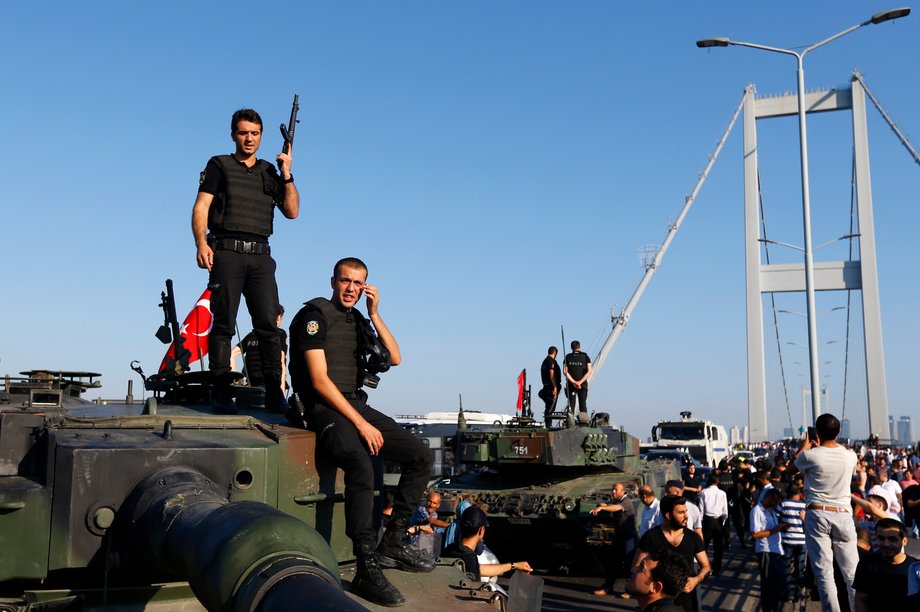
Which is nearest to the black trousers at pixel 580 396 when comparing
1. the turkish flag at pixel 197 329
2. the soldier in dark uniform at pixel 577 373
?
the soldier in dark uniform at pixel 577 373

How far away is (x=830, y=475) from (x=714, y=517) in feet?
25.9

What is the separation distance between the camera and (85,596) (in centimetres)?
437

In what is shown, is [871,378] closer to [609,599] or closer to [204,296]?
[609,599]

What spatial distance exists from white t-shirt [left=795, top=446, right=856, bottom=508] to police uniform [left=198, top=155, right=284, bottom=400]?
14.3 feet

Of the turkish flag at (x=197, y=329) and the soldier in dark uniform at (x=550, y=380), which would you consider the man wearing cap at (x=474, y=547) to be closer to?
the turkish flag at (x=197, y=329)

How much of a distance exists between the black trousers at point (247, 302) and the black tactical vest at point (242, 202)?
0.17m

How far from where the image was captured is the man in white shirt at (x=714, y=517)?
15523 millimetres

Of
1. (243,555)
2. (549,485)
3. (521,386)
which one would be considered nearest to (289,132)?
(243,555)

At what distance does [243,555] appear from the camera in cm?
295

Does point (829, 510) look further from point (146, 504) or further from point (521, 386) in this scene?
point (521, 386)

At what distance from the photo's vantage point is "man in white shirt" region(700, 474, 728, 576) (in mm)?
15523

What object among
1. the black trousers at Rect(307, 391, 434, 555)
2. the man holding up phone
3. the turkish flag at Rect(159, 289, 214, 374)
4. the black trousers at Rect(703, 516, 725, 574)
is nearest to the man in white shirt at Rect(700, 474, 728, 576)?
the black trousers at Rect(703, 516, 725, 574)

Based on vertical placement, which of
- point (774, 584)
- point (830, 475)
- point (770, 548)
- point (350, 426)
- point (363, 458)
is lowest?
point (774, 584)

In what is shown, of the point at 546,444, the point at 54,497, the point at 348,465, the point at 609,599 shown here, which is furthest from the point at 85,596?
the point at 546,444
